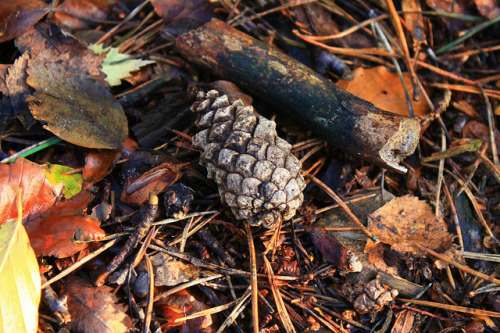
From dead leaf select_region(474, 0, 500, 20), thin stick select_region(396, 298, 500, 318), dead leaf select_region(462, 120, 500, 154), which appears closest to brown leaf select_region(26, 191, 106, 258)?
thin stick select_region(396, 298, 500, 318)

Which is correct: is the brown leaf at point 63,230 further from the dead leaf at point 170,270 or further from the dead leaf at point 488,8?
the dead leaf at point 488,8

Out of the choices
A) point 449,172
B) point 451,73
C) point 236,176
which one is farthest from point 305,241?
point 451,73

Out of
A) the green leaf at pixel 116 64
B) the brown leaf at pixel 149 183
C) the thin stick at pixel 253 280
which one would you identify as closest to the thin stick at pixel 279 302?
the thin stick at pixel 253 280

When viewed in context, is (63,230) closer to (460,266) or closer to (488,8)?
(460,266)

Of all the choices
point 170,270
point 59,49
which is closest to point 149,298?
point 170,270

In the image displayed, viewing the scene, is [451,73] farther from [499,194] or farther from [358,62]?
[499,194]


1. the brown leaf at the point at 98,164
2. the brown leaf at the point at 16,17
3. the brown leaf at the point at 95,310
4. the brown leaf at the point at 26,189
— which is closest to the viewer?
the brown leaf at the point at 95,310

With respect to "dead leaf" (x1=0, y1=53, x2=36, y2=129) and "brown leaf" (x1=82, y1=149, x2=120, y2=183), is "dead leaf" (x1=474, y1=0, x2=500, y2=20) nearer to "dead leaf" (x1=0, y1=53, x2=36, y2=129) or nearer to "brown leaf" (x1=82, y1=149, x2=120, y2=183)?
"brown leaf" (x1=82, y1=149, x2=120, y2=183)

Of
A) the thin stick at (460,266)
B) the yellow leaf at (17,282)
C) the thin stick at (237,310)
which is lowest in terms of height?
the thin stick at (460,266)
